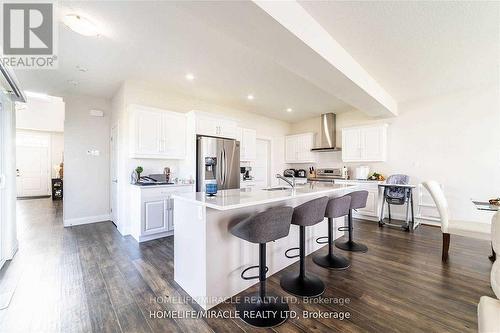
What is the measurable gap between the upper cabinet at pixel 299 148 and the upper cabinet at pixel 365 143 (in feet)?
3.44

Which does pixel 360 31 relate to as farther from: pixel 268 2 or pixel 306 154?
pixel 306 154

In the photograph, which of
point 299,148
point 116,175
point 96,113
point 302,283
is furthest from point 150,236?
point 299,148

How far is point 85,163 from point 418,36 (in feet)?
19.6

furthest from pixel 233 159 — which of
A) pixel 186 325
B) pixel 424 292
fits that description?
pixel 424 292

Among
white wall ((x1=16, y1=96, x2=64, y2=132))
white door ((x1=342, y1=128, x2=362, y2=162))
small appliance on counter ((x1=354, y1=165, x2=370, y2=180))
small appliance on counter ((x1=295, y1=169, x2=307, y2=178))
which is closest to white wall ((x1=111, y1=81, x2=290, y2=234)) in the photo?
small appliance on counter ((x1=295, y1=169, x2=307, y2=178))

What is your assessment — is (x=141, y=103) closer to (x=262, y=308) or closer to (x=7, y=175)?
(x=7, y=175)

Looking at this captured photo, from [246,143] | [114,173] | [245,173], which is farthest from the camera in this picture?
[245,173]

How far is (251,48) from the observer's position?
2119 millimetres

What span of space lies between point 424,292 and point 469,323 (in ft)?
1.30

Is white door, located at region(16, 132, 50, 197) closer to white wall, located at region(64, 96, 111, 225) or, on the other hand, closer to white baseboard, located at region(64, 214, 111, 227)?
white wall, located at region(64, 96, 111, 225)

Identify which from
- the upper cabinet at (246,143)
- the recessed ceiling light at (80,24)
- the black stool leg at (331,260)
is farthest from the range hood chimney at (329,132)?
the recessed ceiling light at (80,24)

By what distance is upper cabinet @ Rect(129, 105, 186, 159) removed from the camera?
11.6 feet

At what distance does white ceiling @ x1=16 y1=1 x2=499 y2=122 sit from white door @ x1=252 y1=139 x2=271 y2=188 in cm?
226

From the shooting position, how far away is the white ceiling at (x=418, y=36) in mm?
1868
